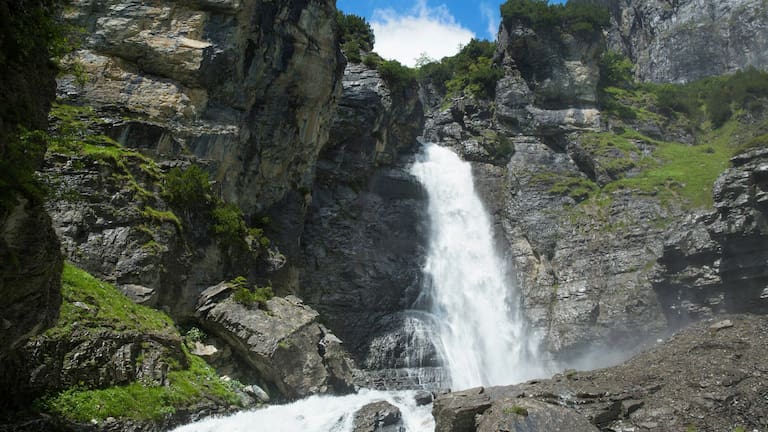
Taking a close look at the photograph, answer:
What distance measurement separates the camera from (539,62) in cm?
4925

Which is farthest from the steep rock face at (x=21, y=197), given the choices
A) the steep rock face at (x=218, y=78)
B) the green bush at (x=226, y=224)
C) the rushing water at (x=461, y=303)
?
the steep rock face at (x=218, y=78)

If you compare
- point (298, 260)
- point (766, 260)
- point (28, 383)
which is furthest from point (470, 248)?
point (28, 383)

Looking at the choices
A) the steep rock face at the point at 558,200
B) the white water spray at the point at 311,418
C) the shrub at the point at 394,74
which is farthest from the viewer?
the shrub at the point at 394,74

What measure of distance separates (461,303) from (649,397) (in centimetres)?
1764

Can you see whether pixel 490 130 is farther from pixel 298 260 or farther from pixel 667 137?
pixel 298 260

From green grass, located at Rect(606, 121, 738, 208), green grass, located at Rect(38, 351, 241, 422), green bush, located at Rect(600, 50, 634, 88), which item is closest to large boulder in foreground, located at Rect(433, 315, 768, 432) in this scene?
green grass, located at Rect(38, 351, 241, 422)

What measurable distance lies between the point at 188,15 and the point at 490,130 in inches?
1148

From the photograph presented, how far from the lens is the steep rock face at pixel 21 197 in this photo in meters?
7.41

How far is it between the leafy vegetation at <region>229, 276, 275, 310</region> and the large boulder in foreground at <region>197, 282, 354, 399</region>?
19cm

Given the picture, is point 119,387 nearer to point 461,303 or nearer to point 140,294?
point 140,294

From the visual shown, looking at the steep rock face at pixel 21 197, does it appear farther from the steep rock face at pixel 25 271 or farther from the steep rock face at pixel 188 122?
the steep rock face at pixel 188 122

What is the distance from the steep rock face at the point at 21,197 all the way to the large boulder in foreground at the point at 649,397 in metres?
11.2

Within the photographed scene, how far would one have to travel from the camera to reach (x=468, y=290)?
114 feet

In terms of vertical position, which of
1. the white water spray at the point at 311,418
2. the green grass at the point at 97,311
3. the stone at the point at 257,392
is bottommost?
the white water spray at the point at 311,418
